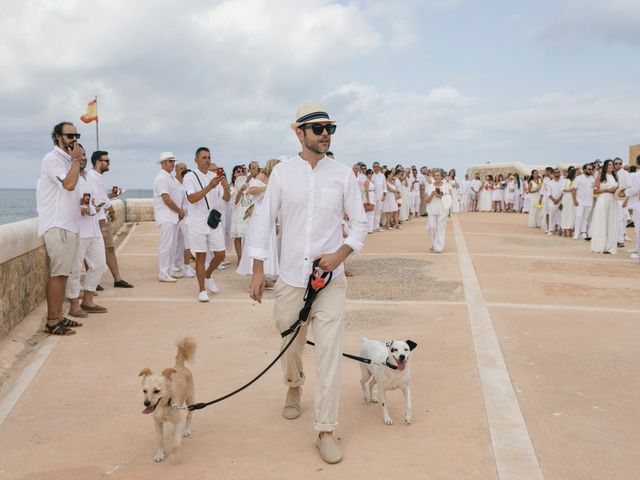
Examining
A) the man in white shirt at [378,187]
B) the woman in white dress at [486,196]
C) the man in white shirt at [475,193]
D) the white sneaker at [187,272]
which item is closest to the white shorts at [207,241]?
the white sneaker at [187,272]

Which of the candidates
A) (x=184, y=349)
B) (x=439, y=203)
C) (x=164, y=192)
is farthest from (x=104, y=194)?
(x=439, y=203)

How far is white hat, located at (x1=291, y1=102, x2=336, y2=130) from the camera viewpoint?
3.99 meters

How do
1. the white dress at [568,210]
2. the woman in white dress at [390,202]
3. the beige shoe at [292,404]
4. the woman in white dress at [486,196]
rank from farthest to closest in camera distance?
1. the woman in white dress at [486,196]
2. the woman in white dress at [390,202]
3. the white dress at [568,210]
4. the beige shoe at [292,404]

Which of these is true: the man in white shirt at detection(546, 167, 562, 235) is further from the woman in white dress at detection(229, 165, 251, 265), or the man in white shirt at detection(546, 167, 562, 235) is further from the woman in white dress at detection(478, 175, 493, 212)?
the woman in white dress at detection(478, 175, 493, 212)

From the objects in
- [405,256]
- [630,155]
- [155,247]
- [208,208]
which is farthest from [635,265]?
[630,155]

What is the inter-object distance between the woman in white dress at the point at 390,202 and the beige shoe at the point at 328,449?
673 inches

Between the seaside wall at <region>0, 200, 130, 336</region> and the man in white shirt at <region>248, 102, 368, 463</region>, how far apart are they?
359 centimetres

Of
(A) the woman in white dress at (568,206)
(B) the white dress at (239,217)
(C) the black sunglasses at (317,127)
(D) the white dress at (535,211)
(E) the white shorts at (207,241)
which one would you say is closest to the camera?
(C) the black sunglasses at (317,127)

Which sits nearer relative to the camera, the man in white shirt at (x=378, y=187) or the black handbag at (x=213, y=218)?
the black handbag at (x=213, y=218)

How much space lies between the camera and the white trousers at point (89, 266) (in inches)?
298

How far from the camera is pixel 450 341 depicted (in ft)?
20.9

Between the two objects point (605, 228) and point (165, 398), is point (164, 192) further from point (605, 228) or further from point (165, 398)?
point (605, 228)

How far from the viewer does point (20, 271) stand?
6977 mm

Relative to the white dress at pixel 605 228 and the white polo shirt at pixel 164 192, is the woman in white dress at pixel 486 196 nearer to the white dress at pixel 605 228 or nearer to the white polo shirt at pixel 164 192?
the white dress at pixel 605 228
